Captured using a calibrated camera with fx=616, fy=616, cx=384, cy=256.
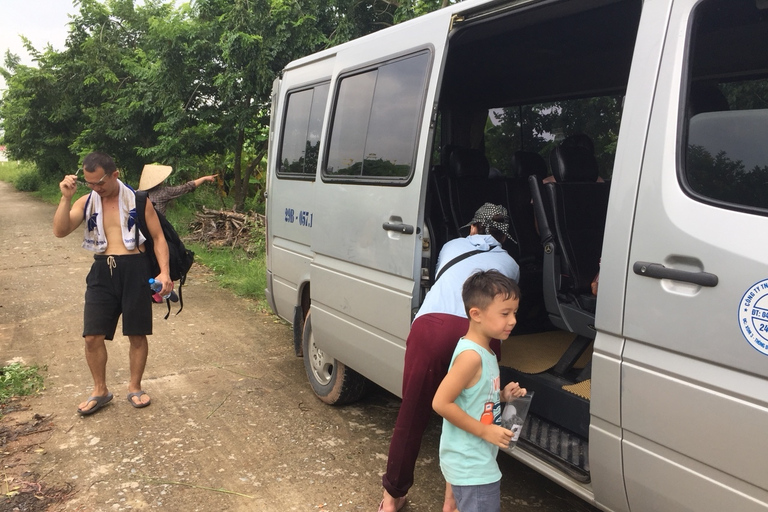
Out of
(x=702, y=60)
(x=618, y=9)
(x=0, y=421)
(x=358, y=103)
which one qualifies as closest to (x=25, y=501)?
(x=0, y=421)

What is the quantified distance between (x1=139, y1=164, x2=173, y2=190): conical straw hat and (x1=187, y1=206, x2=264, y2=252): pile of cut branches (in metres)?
5.03

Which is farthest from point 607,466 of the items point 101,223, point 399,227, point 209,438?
point 101,223

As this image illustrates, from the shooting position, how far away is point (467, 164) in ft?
14.2

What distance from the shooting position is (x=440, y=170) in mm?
4406

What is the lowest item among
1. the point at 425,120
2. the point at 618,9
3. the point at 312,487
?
the point at 312,487

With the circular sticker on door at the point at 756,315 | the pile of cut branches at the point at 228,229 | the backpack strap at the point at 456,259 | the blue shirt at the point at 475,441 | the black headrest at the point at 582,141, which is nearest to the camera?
the circular sticker on door at the point at 756,315

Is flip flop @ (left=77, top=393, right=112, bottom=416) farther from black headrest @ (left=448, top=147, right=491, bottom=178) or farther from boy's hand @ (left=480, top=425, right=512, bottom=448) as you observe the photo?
boy's hand @ (left=480, top=425, right=512, bottom=448)

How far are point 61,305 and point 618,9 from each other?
6.87 metres

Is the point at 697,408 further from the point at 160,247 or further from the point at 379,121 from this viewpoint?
the point at 160,247

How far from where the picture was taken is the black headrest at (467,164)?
14.1 feet

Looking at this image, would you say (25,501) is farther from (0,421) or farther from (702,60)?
(702,60)

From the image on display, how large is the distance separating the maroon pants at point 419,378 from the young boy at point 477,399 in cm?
33

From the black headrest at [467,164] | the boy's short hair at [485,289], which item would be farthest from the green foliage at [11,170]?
the boy's short hair at [485,289]

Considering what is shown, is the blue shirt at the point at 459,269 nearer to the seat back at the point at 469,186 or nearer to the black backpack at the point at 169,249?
the seat back at the point at 469,186
